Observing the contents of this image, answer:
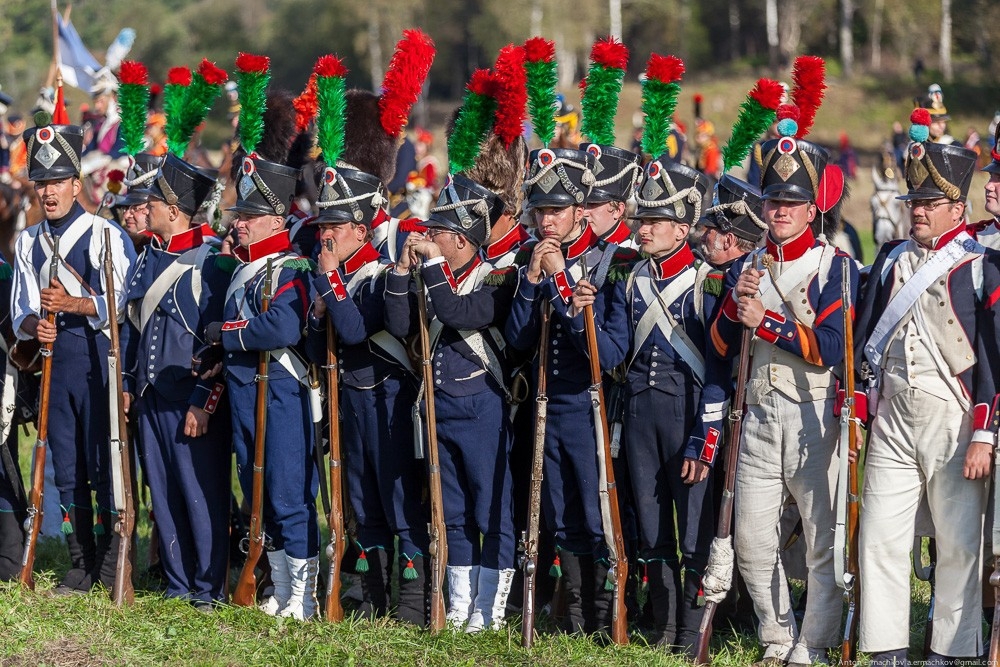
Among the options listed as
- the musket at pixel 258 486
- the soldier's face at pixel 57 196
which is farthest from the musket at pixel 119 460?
the musket at pixel 258 486

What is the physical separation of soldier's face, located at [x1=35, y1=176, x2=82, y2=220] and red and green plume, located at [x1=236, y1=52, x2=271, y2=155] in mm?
1000

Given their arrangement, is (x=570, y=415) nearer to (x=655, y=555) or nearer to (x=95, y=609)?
(x=655, y=555)

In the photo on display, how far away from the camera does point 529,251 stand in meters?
6.71

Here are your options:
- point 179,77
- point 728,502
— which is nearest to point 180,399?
point 179,77

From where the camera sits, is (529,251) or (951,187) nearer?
(951,187)

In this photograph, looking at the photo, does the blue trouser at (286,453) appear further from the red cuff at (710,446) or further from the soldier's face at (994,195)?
the soldier's face at (994,195)

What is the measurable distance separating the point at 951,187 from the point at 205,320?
3765 mm

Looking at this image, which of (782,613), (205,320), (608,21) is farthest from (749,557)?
(608,21)

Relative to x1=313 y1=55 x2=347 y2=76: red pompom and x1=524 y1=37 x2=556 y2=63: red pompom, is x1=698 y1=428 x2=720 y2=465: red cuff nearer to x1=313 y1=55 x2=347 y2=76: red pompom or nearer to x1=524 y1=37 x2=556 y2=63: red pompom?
x1=524 y1=37 x2=556 y2=63: red pompom

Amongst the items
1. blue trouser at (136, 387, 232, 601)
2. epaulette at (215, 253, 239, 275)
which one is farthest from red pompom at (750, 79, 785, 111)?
blue trouser at (136, 387, 232, 601)

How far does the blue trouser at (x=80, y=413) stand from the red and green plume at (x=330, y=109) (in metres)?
1.63

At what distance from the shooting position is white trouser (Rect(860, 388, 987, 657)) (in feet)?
19.3

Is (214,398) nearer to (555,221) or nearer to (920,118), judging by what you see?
(555,221)

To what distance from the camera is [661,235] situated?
6.42 meters
